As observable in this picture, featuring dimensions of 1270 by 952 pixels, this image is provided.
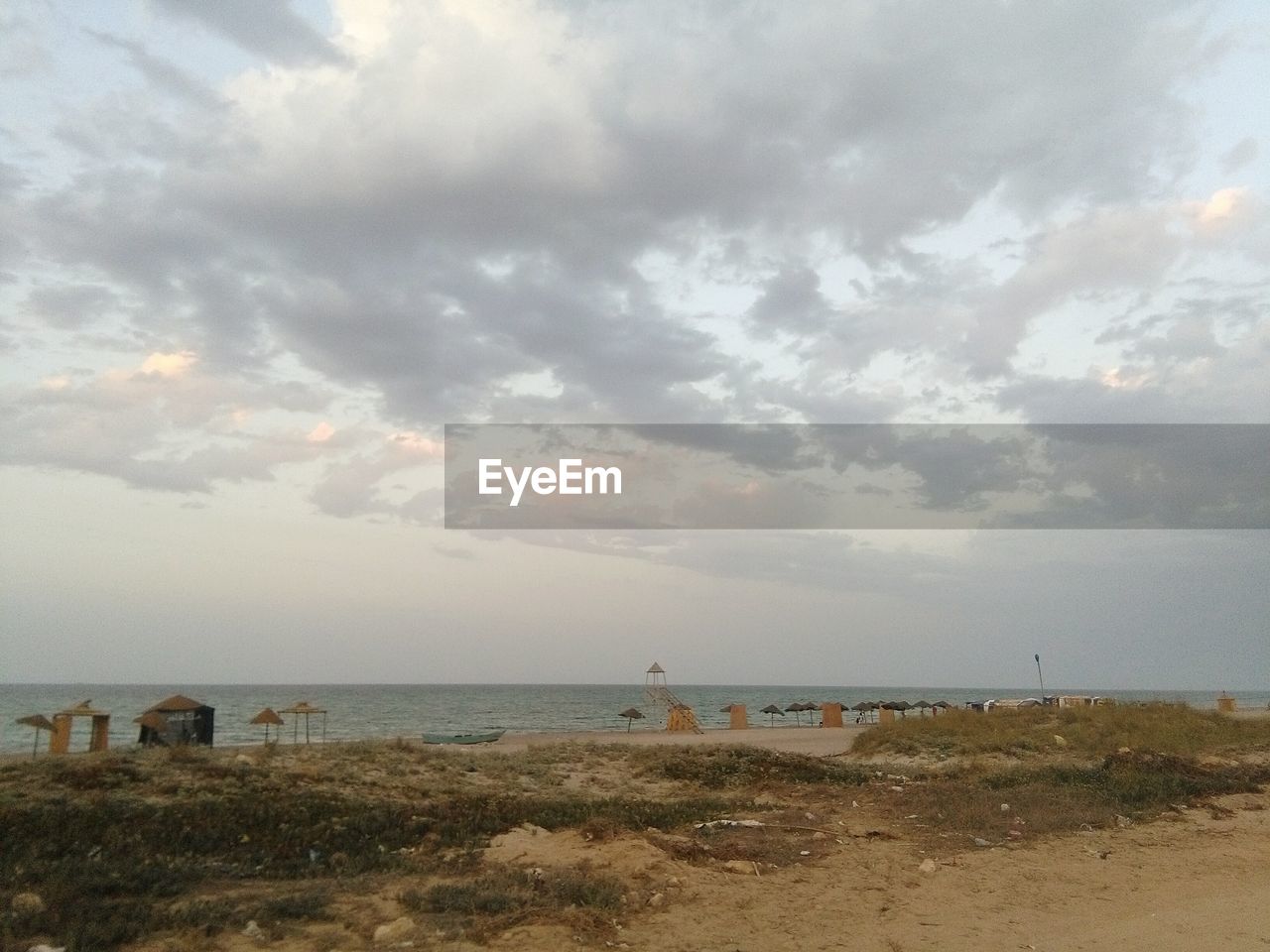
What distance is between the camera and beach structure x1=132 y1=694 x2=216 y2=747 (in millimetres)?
19594

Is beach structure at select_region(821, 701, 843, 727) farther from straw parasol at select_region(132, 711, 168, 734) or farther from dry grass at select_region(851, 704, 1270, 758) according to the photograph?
straw parasol at select_region(132, 711, 168, 734)

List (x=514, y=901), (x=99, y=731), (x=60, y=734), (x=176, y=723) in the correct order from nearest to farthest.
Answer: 1. (x=514, y=901)
2. (x=99, y=731)
3. (x=60, y=734)
4. (x=176, y=723)

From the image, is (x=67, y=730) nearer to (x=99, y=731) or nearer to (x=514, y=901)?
(x=99, y=731)

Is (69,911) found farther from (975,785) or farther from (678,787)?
(975,785)

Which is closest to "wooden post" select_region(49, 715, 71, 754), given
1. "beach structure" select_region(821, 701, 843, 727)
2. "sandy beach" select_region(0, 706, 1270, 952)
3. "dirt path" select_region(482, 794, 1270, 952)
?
"sandy beach" select_region(0, 706, 1270, 952)

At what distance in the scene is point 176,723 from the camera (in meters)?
20.3

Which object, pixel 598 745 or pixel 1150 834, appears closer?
pixel 1150 834

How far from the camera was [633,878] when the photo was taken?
8.47 meters

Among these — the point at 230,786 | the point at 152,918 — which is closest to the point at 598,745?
the point at 230,786

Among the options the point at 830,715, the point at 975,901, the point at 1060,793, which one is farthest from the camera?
the point at 830,715

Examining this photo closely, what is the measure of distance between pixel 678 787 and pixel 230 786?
307 inches

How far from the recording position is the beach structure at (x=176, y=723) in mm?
19594


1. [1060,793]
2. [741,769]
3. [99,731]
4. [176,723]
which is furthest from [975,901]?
[99,731]

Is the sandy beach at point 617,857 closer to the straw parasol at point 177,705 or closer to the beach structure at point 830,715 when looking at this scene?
the straw parasol at point 177,705
